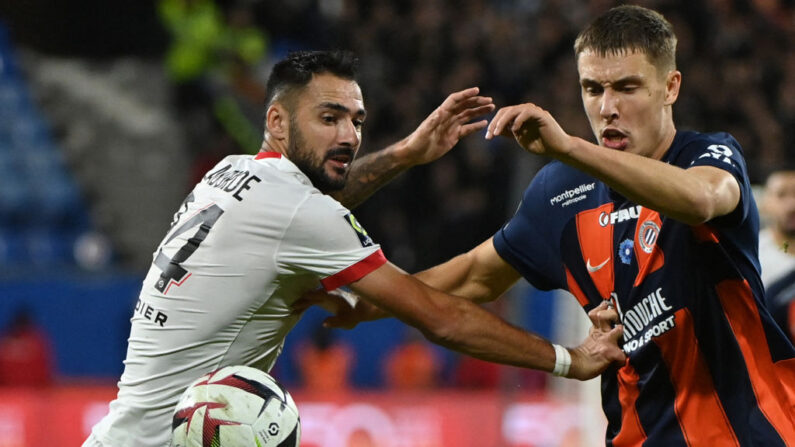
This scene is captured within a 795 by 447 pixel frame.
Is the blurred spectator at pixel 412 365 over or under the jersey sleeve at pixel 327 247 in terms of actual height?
under

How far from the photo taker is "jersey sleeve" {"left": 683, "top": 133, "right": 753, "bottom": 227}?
385 centimetres

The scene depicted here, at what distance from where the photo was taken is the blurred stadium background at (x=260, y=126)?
1175 centimetres

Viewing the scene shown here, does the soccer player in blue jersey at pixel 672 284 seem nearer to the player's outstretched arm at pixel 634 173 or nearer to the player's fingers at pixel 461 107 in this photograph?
the player's outstretched arm at pixel 634 173

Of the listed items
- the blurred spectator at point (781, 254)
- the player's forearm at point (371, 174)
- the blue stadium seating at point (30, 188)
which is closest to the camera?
the player's forearm at point (371, 174)

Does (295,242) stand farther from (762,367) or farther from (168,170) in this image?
(168,170)

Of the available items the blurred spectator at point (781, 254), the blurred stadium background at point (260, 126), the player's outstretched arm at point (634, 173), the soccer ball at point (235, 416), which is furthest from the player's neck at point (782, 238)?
the soccer ball at point (235, 416)

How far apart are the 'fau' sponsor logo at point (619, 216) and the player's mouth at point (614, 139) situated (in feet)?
0.80

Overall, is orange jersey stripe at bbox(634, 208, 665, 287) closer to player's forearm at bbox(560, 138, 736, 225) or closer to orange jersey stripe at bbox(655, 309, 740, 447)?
orange jersey stripe at bbox(655, 309, 740, 447)

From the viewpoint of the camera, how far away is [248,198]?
15.0 feet

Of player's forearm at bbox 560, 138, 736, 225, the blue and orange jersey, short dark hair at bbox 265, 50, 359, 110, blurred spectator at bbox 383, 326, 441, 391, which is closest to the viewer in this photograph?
→ player's forearm at bbox 560, 138, 736, 225

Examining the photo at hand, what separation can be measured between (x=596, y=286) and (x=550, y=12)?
34.3 ft

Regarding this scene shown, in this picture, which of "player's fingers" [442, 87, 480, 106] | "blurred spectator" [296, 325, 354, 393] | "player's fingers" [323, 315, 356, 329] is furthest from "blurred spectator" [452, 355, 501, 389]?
"player's fingers" [442, 87, 480, 106]

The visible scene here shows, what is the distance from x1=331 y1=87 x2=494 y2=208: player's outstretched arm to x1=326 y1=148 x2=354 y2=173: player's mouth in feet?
1.76

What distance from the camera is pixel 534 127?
369 cm
